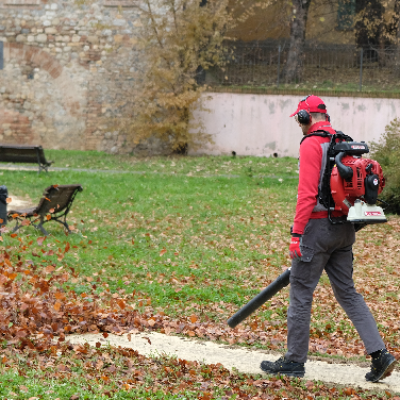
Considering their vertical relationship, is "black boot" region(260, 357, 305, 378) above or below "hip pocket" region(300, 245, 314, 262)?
below

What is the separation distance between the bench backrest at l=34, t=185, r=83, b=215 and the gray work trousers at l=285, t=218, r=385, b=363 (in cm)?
544

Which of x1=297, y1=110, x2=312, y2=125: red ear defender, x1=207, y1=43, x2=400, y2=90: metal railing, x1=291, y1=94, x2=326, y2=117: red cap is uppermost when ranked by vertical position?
x1=207, y1=43, x2=400, y2=90: metal railing

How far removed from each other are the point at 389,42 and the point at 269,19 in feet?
16.8

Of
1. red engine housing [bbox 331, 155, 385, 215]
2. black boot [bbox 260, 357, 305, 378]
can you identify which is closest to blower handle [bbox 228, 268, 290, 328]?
black boot [bbox 260, 357, 305, 378]

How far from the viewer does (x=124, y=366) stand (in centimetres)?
476

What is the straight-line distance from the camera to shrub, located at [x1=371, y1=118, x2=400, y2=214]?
12266 mm

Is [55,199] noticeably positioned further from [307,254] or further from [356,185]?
[356,185]

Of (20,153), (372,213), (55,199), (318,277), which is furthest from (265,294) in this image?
(20,153)

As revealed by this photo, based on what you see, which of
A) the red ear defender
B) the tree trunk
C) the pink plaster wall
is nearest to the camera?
the red ear defender

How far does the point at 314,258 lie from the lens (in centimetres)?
454

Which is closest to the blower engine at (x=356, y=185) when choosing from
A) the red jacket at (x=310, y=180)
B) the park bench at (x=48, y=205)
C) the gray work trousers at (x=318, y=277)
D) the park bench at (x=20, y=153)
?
the red jacket at (x=310, y=180)

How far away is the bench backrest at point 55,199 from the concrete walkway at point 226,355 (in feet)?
13.8

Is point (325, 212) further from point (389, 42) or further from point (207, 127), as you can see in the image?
point (389, 42)

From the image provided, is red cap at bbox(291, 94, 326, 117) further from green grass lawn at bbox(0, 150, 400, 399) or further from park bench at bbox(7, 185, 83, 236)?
park bench at bbox(7, 185, 83, 236)
